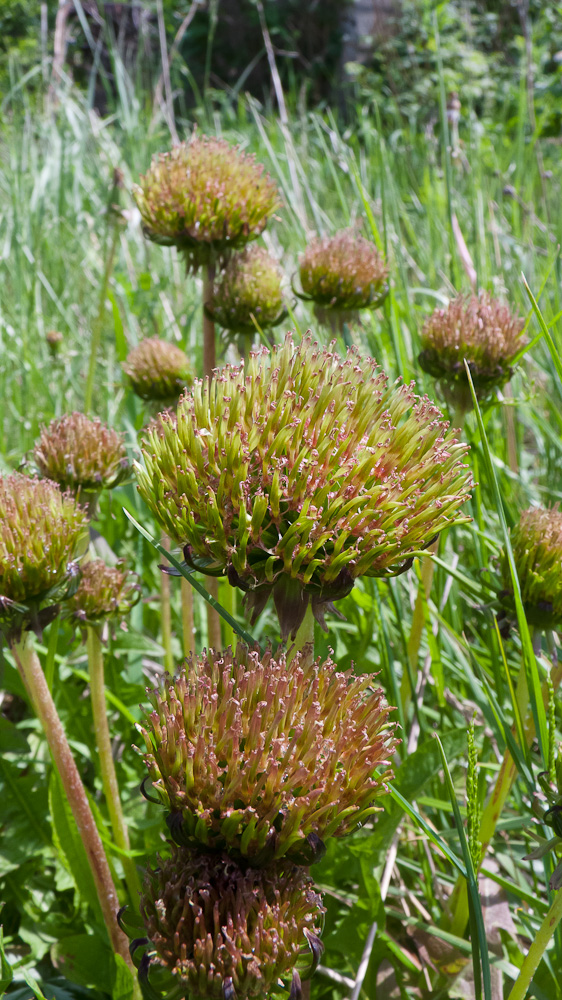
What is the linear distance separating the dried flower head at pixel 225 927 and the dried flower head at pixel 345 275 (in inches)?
67.6

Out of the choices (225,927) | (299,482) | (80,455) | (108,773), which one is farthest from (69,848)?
(299,482)

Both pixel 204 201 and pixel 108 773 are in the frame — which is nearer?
pixel 108 773

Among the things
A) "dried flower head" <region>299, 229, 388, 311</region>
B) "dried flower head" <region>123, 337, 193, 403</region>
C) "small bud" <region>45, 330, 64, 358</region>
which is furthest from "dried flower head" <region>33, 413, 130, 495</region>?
"small bud" <region>45, 330, 64, 358</region>

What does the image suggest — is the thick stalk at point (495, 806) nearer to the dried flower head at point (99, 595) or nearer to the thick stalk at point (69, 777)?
the thick stalk at point (69, 777)

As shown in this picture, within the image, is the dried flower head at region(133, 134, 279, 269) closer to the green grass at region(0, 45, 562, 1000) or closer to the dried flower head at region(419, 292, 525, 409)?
the green grass at region(0, 45, 562, 1000)

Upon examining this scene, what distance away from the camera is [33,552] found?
1.34 m

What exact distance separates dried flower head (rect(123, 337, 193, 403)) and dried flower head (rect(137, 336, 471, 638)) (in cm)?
119

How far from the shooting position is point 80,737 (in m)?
2.26

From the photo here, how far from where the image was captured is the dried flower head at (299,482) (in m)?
1.03

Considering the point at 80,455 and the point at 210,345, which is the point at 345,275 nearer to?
the point at 210,345

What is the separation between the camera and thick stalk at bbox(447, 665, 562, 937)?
152 cm

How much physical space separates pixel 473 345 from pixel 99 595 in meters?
1.08

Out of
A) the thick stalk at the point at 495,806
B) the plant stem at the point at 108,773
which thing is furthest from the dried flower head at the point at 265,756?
the plant stem at the point at 108,773

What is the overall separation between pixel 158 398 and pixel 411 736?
3.95 feet
